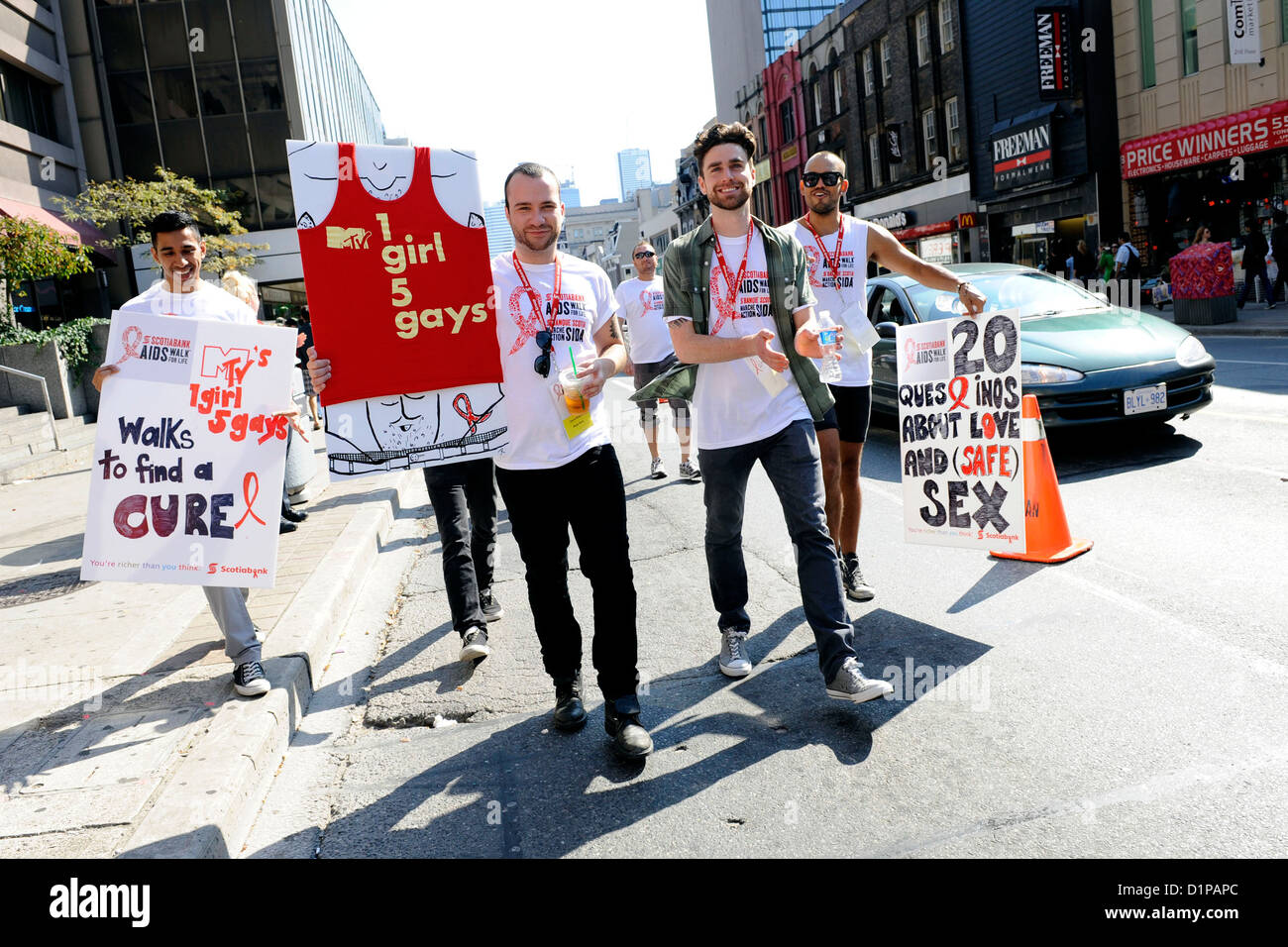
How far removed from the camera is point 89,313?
98.8ft

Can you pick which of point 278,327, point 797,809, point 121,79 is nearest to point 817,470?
point 797,809

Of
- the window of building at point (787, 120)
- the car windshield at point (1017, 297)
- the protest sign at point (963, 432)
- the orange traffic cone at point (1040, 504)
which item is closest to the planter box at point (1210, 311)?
the car windshield at point (1017, 297)

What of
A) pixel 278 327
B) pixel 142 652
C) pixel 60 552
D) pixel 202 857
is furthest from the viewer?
pixel 60 552

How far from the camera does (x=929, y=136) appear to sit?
1378 inches

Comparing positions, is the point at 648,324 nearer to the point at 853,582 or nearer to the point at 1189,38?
the point at 853,582

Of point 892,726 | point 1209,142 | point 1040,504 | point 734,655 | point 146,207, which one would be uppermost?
point 146,207

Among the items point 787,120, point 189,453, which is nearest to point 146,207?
point 189,453

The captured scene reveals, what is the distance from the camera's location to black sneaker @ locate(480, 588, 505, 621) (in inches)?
211

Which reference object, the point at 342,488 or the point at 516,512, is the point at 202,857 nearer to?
the point at 516,512

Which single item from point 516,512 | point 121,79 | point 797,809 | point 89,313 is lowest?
point 797,809

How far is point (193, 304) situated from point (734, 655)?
112 inches

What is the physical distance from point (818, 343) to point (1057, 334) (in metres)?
4.85

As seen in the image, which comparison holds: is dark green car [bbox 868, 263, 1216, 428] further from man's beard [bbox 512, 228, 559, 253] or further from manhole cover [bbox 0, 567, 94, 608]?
manhole cover [bbox 0, 567, 94, 608]

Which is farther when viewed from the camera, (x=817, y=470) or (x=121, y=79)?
(x=121, y=79)
